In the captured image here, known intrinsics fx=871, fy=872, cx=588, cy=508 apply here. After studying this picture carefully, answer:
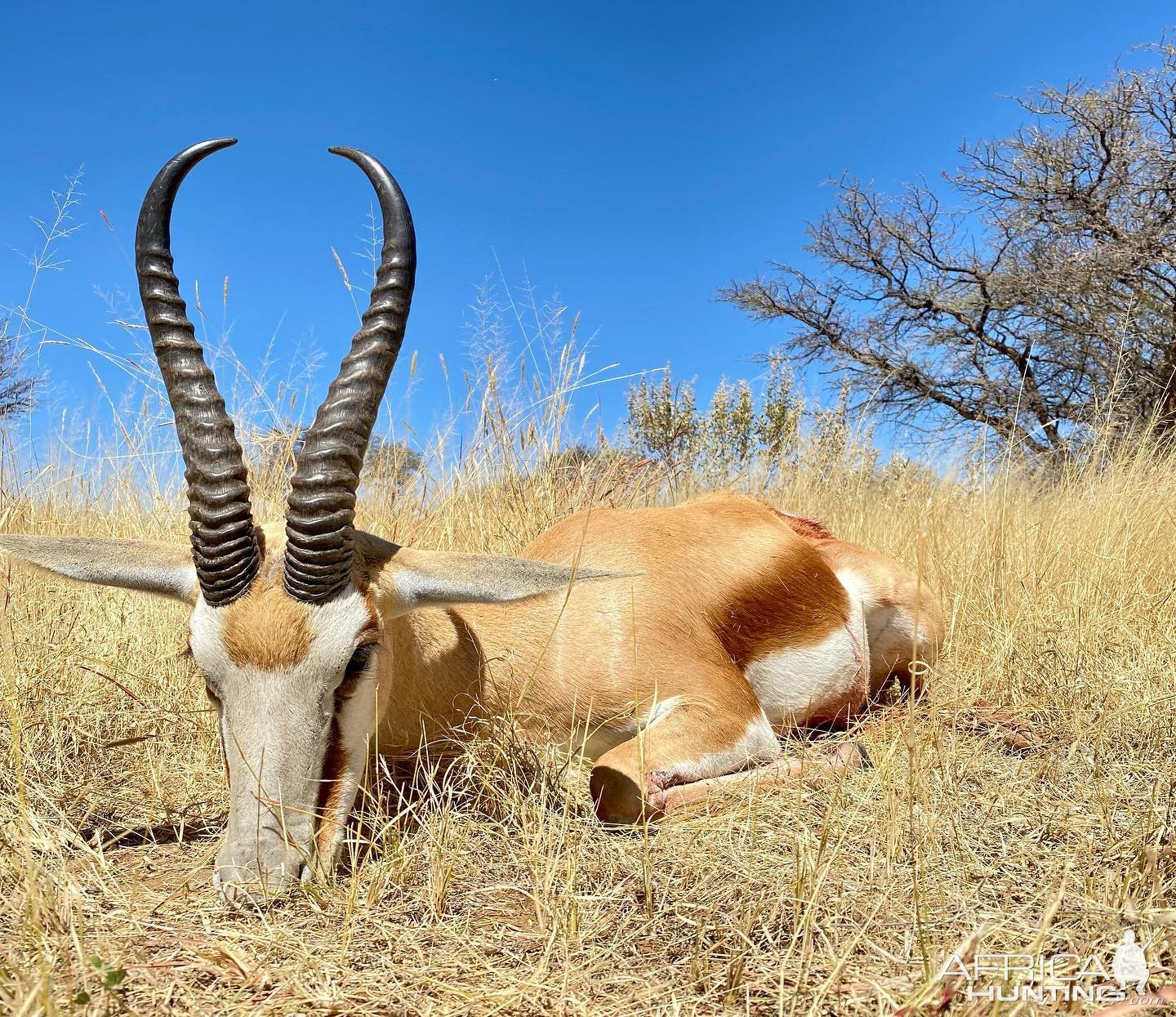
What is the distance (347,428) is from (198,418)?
49 cm

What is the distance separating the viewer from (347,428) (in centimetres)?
280

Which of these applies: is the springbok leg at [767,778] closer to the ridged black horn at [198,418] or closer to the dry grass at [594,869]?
the dry grass at [594,869]

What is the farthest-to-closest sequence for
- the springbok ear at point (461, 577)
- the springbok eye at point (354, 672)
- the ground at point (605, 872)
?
the springbok ear at point (461, 577) → the springbok eye at point (354, 672) → the ground at point (605, 872)

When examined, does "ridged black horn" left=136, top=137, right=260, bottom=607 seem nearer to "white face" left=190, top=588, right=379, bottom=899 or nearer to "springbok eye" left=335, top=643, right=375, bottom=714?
"white face" left=190, top=588, right=379, bottom=899

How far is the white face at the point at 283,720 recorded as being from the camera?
7.72 feet

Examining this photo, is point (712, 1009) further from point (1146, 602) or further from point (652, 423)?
point (652, 423)

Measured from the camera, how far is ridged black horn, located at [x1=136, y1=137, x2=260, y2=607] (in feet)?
8.48

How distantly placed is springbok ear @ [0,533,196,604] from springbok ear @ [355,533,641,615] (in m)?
0.58

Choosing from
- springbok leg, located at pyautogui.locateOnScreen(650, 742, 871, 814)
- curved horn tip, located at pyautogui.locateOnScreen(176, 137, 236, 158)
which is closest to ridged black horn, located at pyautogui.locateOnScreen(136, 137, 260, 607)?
curved horn tip, located at pyautogui.locateOnScreen(176, 137, 236, 158)

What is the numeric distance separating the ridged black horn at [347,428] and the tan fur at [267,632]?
0.23 ft

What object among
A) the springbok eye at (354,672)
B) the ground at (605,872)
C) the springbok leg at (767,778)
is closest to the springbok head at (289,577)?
the springbok eye at (354,672)

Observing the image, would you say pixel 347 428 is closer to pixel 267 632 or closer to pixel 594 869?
pixel 267 632

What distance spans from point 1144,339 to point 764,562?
1500 centimetres

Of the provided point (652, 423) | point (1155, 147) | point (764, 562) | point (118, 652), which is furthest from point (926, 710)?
point (1155, 147)
